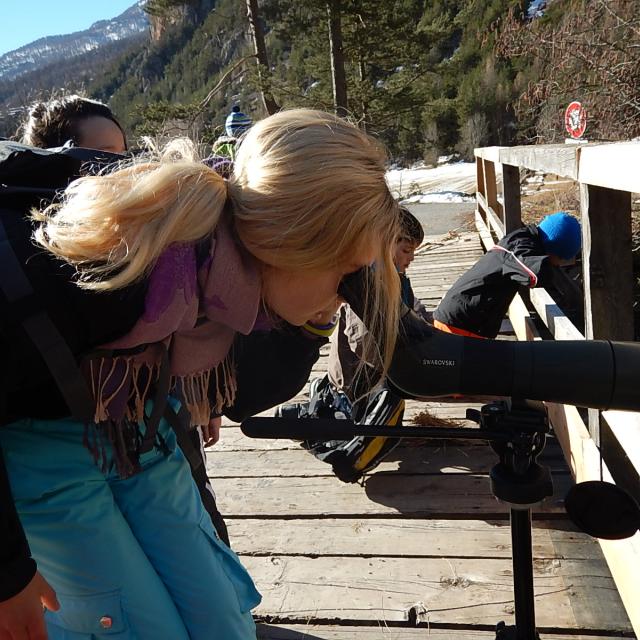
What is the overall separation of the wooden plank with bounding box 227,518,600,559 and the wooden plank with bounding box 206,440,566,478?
1.13 feet

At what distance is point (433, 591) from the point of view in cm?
191

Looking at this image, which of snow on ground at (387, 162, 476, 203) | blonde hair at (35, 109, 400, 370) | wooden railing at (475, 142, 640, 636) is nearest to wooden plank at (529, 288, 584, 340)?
wooden railing at (475, 142, 640, 636)

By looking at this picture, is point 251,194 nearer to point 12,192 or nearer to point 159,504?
point 12,192

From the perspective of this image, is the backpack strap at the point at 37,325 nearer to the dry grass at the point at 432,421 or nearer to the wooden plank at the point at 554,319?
the wooden plank at the point at 554,319

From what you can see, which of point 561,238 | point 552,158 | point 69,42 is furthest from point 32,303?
point 69,42

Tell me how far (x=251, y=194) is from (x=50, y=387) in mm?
484

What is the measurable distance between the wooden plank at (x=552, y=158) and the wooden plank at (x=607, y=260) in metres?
0.10

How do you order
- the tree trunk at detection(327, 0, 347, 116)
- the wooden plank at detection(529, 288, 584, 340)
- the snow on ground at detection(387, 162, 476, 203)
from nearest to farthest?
the wooden plank at detection(529, 288, 584, 340)
the tree trunk at detection(327, 0, 347, 116)
the snow on ground at detection(387, 162, 476, 203)

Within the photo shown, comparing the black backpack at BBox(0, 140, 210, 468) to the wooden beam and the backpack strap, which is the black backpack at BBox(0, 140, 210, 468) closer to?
the backpack strap

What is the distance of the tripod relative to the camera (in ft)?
2.90

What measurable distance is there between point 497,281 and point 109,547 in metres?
2.57

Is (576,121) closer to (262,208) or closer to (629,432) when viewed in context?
(629,432)

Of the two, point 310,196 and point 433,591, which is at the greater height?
point 310,196

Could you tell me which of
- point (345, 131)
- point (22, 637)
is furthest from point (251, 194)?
point (22, 637)
